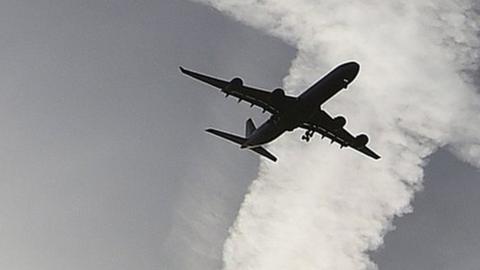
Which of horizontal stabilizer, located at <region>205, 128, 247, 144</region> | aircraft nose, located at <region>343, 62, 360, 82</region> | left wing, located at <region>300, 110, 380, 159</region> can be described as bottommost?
horizontal stabilizer, located at <region>205, 128, 247, 144</region>

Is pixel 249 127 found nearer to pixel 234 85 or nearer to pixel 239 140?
pixel 239 140

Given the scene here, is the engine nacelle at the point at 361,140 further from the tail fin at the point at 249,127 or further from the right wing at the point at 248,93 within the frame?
the tail fin at the point at 249,127

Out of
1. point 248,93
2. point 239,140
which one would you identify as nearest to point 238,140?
point 239,140

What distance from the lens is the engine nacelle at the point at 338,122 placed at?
128 m

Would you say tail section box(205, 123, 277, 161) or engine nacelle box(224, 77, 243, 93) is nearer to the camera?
engine nacelle box(224, 77, 243, 93)

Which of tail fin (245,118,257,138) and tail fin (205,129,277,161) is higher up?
tail fin (245,118,257,138)

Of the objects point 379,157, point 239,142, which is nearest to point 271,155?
point 239,142

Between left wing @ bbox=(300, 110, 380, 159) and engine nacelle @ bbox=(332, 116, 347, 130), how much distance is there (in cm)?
15

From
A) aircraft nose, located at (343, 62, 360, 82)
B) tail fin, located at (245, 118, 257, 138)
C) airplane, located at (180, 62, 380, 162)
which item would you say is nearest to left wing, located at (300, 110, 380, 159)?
airplane, located at (180, 62, 380, 162)

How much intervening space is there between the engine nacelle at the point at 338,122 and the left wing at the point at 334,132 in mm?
148

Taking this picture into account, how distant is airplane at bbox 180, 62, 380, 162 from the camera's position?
119 metres

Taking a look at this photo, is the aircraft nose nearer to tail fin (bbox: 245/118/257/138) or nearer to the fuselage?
the fuselage

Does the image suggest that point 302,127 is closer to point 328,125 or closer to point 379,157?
point 328,125

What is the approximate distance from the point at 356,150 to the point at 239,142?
59.5 feet
